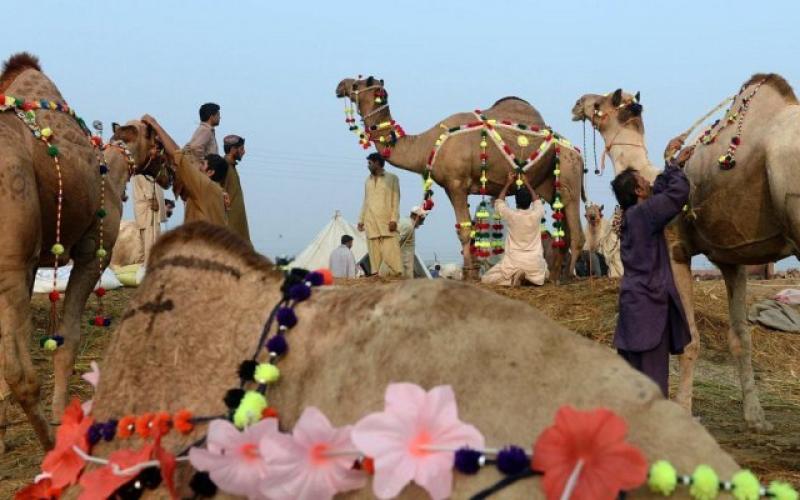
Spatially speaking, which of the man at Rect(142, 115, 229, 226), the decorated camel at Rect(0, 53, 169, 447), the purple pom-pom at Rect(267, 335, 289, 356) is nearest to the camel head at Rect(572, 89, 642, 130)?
the man at Rect(142, 115, 229, 226)

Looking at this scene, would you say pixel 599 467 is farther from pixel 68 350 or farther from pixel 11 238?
pixel 68 350

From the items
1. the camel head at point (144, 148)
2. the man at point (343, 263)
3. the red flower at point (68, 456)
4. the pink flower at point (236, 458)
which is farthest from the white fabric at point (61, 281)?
the pink flower at point (236, 458)

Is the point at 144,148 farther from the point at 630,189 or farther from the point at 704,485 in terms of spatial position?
the point at 704,485

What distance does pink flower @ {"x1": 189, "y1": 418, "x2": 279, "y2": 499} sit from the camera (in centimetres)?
200

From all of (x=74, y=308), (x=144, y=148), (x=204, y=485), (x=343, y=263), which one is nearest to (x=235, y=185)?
(x=144, y=148)

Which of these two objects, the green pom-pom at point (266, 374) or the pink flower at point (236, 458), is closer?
the pink flower at point (236, 458)

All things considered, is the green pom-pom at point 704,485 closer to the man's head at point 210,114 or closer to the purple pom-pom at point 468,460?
the purple pom-pom at point 468,460

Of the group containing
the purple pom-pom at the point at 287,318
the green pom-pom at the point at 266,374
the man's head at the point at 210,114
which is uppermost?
the man's head at the point at 210,114

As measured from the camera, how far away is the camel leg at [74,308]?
241 inches

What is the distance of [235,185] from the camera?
836 centimetres

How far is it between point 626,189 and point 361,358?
3646 mm

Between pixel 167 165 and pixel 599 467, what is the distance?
20.7 feet

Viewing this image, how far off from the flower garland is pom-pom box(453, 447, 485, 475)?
4.59 metres

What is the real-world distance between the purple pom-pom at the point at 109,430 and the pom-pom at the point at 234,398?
413 mm
